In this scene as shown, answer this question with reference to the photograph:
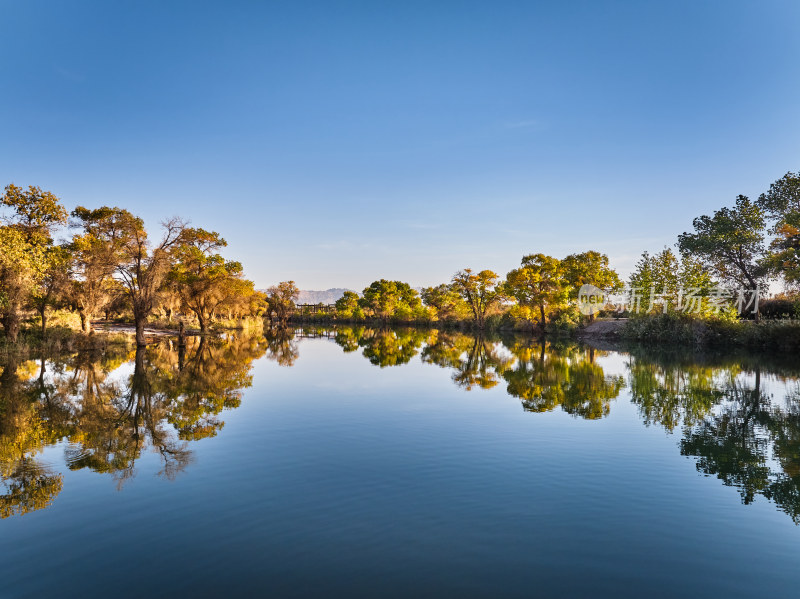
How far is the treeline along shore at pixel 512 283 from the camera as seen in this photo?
25.8 metres

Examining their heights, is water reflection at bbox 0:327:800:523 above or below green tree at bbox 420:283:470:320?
below

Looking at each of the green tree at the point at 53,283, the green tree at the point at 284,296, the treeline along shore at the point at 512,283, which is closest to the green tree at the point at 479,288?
the treeline along shore at the point at 512,283

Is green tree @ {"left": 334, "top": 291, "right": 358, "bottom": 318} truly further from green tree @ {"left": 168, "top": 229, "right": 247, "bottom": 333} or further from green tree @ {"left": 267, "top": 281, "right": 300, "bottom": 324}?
green tree @ {"left": 168, "top": 229, "right": 247, "bottom": 333}

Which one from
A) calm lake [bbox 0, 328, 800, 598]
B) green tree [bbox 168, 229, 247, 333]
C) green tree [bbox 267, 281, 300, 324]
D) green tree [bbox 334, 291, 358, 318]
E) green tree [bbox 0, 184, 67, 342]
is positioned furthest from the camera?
green tree [bbox 334, 291, 358, 318]

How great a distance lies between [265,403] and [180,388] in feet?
13.6

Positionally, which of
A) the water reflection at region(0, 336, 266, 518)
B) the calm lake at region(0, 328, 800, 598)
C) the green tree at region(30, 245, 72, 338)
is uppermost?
the green tree at region(30, 245, 72, 338)

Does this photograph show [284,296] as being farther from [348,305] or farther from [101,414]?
[101,414]

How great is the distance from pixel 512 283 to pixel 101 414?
49923 mm

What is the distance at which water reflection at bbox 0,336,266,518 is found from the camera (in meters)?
8.48

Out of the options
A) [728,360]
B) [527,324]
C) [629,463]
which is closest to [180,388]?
[629,463]

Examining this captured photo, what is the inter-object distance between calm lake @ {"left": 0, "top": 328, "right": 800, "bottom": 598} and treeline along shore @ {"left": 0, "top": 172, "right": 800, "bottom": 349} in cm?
1303

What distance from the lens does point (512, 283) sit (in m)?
58.1

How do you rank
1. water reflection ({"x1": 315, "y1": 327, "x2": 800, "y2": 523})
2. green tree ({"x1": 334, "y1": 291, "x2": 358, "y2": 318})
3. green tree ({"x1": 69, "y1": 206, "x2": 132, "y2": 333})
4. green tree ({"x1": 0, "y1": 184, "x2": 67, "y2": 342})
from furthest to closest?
green tree ({"x1": 334, "y1": 291, "x2": 358, "y2": 318}) → green tree ({"x1": 69, "y1": 206, "x2": 132, "y2": 333}) → green tree ({"x1": 0, "y1": 184, "x2": 67, "y2": 342}) → water reflection ({"x1": 315, "y1": 327, "x2": 800, "y2": 523})

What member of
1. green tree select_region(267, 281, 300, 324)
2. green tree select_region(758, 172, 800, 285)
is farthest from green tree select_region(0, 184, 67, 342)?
green tree select_region(267, 281, 300, 324)
